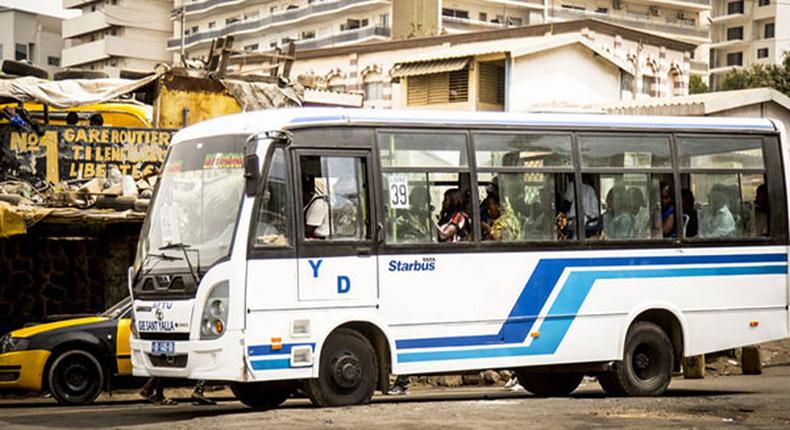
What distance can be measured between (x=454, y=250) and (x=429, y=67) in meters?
29.0

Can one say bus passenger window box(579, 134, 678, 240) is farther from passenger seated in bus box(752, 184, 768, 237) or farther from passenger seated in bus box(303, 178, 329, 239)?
passenger seated in bus box(303, 178, 329, 239)

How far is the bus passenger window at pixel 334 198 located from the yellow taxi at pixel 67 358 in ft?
16.8

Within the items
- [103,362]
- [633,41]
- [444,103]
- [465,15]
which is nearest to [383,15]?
[465,15]

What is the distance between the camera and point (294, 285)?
12742 millimetres

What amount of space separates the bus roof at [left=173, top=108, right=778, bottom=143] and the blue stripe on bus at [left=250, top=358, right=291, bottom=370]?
220cm

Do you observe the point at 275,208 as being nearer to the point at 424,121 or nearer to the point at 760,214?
the point at 424,121

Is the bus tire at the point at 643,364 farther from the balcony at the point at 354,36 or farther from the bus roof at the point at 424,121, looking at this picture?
the balcony at the point at 354,36

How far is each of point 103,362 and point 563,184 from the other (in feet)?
20.9

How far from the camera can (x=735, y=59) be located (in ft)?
328

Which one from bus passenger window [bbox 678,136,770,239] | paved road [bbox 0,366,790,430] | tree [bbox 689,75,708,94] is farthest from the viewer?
tree [bbox 689,75,708,94]

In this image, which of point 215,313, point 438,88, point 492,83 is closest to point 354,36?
point 438,88

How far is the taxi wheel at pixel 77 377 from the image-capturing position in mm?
16750

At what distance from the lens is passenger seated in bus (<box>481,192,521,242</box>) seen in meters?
14.3

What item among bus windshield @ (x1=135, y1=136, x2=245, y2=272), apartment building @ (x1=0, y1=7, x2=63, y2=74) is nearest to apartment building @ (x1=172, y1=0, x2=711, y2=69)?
apartment building @ (x1=0, y1=7, x2=63, y2=74)
